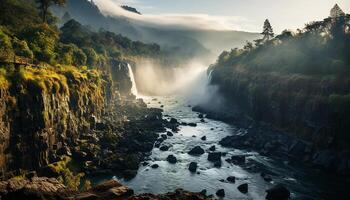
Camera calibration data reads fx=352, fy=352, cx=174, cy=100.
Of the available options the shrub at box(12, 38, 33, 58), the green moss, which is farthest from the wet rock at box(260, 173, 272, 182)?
the shrub at box(12, 38, 33, 58)

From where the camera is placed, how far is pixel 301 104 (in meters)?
90.7

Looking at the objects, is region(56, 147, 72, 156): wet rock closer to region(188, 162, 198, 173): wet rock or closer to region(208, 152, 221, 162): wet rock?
region(188, 162, 198, 173): wet rock

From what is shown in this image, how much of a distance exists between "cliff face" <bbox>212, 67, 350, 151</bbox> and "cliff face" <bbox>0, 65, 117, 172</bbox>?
175 ft

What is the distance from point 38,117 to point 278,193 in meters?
41.8

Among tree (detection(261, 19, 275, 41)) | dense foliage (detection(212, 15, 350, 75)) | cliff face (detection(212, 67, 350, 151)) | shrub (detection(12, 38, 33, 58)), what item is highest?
tree (detection(261, 19, 275, 41))

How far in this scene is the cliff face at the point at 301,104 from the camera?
75875 mm

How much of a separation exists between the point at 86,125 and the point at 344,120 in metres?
57.2

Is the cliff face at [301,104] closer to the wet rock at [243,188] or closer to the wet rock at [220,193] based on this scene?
the wet rock at [243,188]

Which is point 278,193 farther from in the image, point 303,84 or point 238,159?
point 303,84

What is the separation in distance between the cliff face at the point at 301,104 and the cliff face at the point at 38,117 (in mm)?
53264

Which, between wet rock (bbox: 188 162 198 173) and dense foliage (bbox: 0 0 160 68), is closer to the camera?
wet rock (bbox: 188 162 198 173)

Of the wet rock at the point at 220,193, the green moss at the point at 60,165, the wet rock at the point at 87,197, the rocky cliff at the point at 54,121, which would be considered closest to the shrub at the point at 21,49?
the rocky cliff at the point at 54,121

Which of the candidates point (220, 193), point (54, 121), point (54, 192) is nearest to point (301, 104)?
point (220, 193)

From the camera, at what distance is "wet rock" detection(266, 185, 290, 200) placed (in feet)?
186
